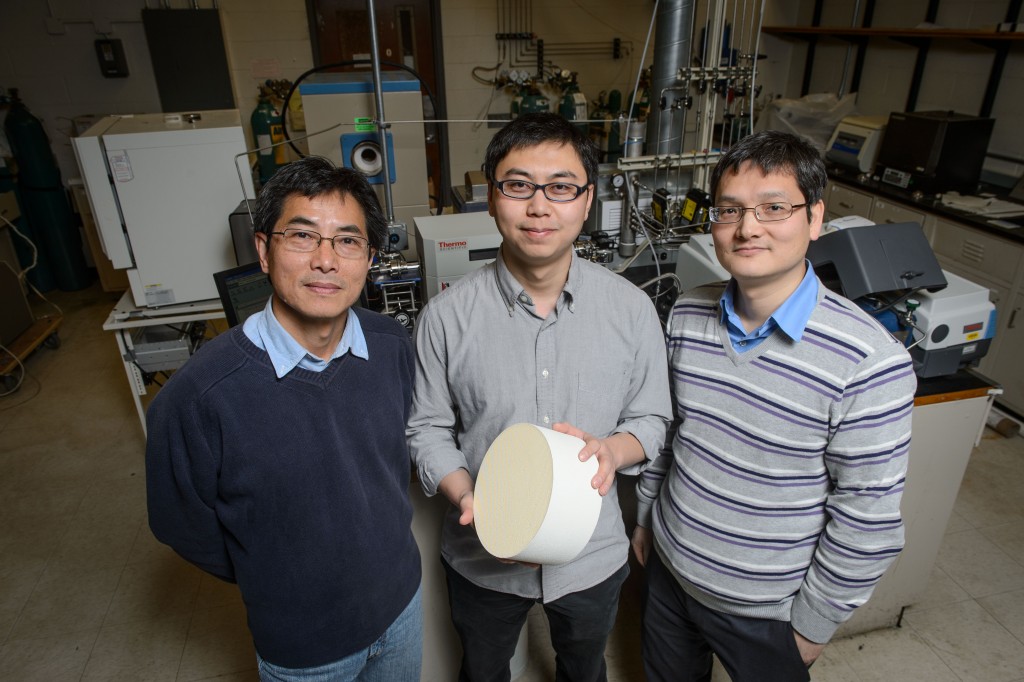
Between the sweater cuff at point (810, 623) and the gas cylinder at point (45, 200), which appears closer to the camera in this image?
the sweater cuff at point (810, 623)

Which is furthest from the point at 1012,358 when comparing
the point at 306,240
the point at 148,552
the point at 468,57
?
the point at 468,57

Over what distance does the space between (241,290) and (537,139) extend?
1141mm

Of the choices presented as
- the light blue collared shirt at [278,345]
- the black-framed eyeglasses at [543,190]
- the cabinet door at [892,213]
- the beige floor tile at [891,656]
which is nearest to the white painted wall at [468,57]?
the cabinet door at [892,213]

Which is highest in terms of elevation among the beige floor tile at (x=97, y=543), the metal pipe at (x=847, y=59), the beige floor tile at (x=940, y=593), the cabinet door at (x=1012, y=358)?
the metal pipe at (x=847, y=59)

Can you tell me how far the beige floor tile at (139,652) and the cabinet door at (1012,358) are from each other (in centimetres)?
360

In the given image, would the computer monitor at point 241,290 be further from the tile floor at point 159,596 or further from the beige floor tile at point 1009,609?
the beige floor tile at point 1009,609

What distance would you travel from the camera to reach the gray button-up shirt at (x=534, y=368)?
1.21 meters

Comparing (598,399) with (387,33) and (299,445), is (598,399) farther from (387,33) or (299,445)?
(387,33)

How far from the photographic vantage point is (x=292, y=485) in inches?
41.1

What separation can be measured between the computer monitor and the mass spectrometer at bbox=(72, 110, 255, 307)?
1.79 feet

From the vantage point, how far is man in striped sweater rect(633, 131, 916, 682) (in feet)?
3.54

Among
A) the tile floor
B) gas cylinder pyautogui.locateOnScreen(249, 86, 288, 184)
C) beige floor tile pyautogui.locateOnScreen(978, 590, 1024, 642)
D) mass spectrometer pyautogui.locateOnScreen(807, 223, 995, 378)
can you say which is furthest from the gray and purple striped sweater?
gas cylinder pyautogui.locateOnScreen(249, 86, 288, 184)

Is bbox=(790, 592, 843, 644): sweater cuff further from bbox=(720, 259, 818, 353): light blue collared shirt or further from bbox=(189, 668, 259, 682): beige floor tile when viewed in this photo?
bbox=(189, 668, 259, 682): beige floor tile

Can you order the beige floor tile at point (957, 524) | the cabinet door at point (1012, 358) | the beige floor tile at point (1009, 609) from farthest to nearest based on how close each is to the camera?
the cabinet door at point (1012, 358), the beige floor tile at point (957, 524), the beige floor tile at point (1009, 609)
